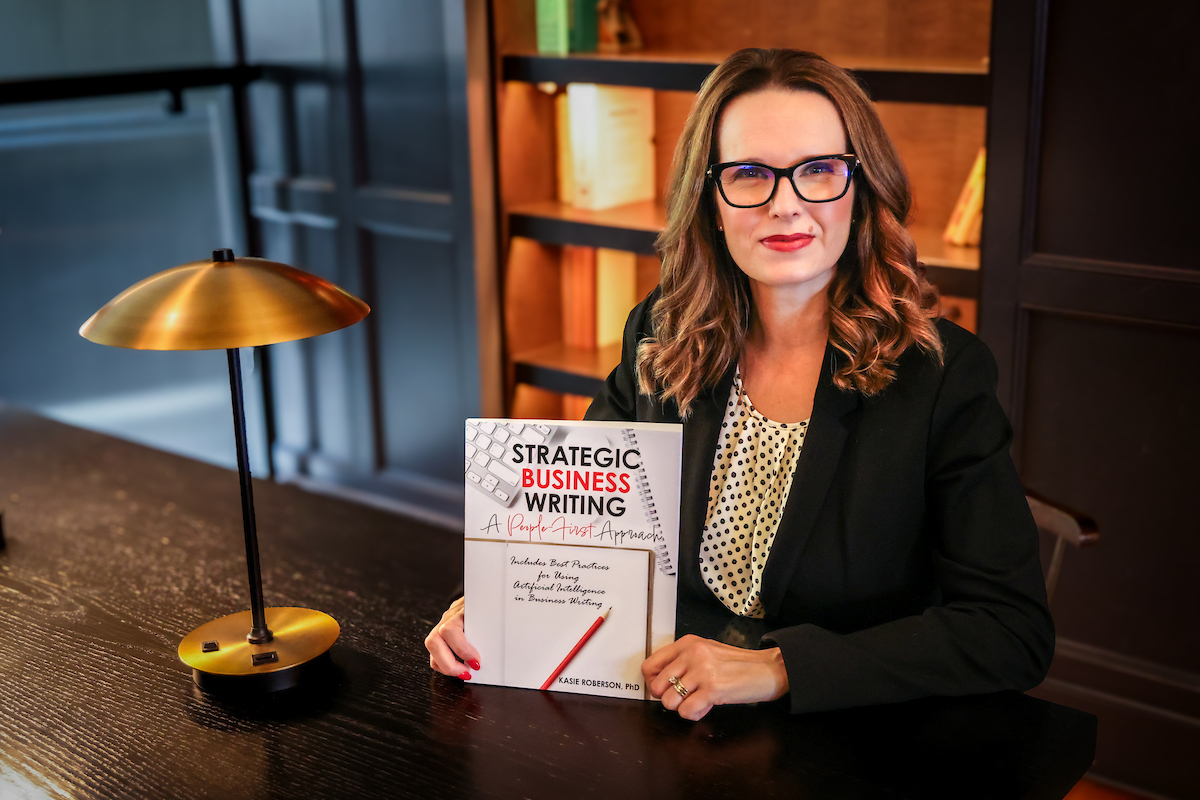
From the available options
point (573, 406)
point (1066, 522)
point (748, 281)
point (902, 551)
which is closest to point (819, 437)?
point (902, 551)

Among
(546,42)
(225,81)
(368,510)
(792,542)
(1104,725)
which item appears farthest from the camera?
(225,81)

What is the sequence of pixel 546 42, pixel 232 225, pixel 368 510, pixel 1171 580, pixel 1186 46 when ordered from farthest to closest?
pixel 232 225
pixel 546 42
pixel 1171 580
pixel 1186 46
pixel 368 510

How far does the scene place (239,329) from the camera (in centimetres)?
116

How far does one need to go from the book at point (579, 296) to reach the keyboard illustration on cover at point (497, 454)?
6.71ft

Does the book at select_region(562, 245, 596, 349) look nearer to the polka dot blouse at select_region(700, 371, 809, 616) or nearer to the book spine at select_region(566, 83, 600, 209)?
the book spine at select_region(566, 83, 600, 209)

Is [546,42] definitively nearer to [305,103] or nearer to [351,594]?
[305,103]

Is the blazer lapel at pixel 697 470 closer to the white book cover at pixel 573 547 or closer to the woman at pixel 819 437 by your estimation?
the woman at pixel 819 437

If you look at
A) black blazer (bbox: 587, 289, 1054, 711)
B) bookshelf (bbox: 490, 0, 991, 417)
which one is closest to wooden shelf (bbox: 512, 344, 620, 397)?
bookshelf (bbox: 490, 0, 991, 417)

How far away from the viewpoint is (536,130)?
10.4 feet

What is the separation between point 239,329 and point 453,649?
16.3 inches

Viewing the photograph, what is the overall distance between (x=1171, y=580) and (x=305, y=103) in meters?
2.64

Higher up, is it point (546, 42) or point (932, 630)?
point (546, 42)

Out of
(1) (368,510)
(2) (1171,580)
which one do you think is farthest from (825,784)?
(2) (1171,580)

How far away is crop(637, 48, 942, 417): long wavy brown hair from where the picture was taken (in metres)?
1.38
